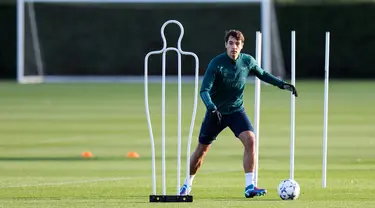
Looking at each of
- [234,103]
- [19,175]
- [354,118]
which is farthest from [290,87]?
[354,118]

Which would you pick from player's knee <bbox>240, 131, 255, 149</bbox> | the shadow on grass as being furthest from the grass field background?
player's knee <bbox>240, 131, 255, 149</bbox>

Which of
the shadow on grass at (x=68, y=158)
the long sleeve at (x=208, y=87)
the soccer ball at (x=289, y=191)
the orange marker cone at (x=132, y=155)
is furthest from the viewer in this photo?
the orange marker cone at (x=132, y=155)

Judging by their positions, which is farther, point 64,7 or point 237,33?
point 64,7

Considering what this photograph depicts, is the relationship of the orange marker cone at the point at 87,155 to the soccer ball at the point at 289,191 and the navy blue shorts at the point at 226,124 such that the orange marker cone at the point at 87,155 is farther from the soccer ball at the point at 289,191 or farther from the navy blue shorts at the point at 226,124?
the soccer ball at the point at 289,191

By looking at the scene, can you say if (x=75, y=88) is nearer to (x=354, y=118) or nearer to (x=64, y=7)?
(x=64, y=7)

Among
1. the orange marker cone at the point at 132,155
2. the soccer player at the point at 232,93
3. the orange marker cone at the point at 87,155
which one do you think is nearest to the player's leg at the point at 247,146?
the soccer player at the point at 232,93

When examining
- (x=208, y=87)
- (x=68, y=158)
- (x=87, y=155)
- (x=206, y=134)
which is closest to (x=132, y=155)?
(x=87, y=155)

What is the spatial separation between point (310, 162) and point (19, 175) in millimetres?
4769

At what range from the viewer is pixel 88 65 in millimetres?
48062

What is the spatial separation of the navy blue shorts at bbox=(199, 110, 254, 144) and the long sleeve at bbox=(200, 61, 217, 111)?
49 cm

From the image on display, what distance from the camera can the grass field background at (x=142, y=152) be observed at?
14.6m

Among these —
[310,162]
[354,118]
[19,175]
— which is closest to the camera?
[19,175]

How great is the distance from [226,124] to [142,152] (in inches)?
Answer: 263

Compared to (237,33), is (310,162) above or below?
below
